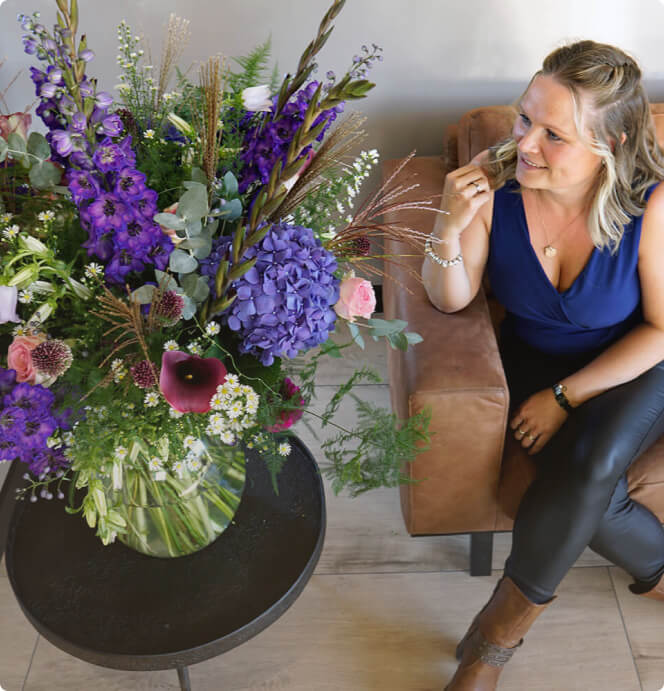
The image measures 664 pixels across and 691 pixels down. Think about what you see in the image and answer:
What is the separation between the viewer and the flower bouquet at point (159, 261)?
70 cm

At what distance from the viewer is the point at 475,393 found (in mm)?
1326

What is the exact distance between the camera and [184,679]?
56.2 inches

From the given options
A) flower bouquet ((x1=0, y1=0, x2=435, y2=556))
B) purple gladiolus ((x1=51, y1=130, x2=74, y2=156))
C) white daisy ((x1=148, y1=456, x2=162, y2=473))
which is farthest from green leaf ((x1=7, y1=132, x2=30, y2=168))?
white daisy ((x1=148, y1=456, x2=162, y2=473))

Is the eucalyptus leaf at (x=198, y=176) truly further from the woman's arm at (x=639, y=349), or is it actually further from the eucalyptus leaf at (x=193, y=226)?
the woman's arm at (x=639, y=349)

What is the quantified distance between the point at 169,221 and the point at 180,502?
51 centimetres

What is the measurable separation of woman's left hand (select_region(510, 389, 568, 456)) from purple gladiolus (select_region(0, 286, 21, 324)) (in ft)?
3.59

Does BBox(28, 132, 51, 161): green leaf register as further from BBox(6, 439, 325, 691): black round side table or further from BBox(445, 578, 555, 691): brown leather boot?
BBox(445, 578, 555, 691): brown leather boot

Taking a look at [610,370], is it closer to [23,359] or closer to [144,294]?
[144,294]

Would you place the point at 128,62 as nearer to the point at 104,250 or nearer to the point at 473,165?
the point at 104,250

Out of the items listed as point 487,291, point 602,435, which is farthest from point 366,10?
point 602,435

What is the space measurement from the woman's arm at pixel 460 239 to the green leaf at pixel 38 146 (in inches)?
29.3

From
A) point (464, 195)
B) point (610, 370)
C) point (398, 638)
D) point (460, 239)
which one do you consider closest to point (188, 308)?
point (464, 195)

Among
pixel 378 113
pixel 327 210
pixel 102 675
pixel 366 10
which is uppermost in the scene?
pixel 366 10

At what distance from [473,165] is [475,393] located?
1.57ft
